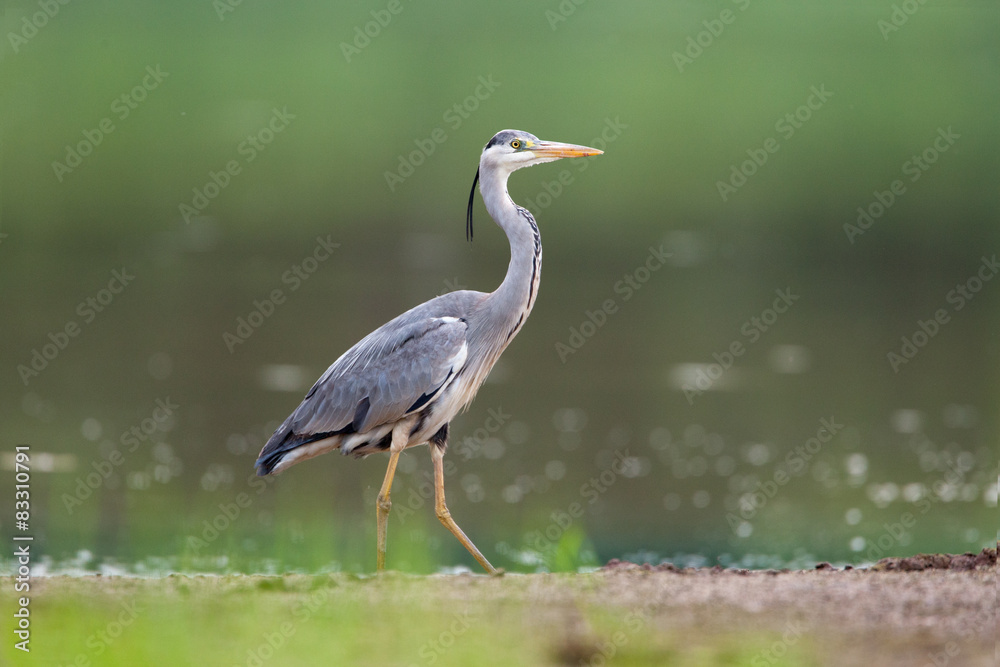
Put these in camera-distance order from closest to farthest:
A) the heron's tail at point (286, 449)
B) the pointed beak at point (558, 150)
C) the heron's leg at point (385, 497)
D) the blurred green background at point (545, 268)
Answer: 1. the heron's leg at point (385, 497)
2. the heron's tail at point (286, 449)
3. the pointed beak at point (558, 150)
4. the blurred green background at point (545, 268)

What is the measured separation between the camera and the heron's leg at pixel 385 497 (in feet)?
20.3

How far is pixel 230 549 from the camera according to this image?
243 inches

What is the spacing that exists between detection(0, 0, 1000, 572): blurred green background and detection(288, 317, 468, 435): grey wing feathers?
24.9 inches

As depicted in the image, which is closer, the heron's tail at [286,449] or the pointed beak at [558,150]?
the heron's tail at [286,449]

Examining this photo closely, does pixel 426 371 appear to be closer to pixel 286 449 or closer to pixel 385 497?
pixel 385 497

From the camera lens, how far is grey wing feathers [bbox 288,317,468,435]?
247 inches

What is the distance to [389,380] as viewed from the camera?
6.30 m

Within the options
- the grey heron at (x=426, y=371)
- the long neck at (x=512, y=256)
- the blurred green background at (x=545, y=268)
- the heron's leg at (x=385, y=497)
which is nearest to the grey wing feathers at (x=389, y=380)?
the grey heron at (x=426, y=371)

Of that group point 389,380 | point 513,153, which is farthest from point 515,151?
point 389,380

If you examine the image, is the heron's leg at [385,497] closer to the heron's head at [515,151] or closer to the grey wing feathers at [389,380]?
the grey wing feathers at [389,380]

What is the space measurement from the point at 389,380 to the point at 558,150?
4.93 feet

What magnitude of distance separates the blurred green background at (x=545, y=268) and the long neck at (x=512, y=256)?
1.27m

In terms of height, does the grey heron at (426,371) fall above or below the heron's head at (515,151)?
→ below

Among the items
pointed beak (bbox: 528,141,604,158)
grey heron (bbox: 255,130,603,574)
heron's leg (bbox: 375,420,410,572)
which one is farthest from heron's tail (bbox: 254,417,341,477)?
pointed beak (bbox: 528,141,604,158)
